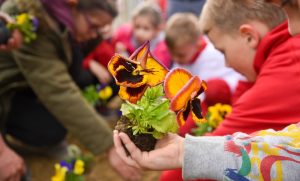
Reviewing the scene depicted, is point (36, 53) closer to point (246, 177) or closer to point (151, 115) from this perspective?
point (151, 115)

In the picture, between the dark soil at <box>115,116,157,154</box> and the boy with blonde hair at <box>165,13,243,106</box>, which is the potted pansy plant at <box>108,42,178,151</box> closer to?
the dark soil at <box>115,116,157,154</box>

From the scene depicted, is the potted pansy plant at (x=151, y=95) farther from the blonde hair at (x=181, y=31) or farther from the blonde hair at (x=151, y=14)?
the blonde hair at (x=151, y=14)

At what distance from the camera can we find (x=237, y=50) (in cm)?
147

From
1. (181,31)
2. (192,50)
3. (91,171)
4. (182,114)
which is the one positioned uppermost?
(182,114)

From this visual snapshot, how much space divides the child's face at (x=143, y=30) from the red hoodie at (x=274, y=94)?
2.24 m

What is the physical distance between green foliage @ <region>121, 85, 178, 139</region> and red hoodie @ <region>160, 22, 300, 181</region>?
1.27 ft

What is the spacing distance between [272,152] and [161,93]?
26cm

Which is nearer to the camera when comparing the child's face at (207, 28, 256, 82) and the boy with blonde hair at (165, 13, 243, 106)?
the child's face at (207, 28, 256, 82)

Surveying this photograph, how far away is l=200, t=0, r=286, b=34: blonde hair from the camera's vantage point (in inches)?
57.1

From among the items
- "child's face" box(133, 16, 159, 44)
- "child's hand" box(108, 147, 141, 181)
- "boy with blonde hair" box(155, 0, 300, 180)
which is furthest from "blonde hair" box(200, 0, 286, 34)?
"child's face" box(133, 16, 159, 44)

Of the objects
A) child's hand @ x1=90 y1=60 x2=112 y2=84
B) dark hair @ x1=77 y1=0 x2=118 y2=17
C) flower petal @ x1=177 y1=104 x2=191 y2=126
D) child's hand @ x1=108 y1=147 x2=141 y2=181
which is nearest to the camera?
flower petal @ x1=177 y1=104 x2=191 y2=126

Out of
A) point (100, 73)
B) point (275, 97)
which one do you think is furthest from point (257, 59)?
point (100, 73)

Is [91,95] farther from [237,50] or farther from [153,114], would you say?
[153,114]

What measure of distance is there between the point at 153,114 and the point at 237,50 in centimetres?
61
